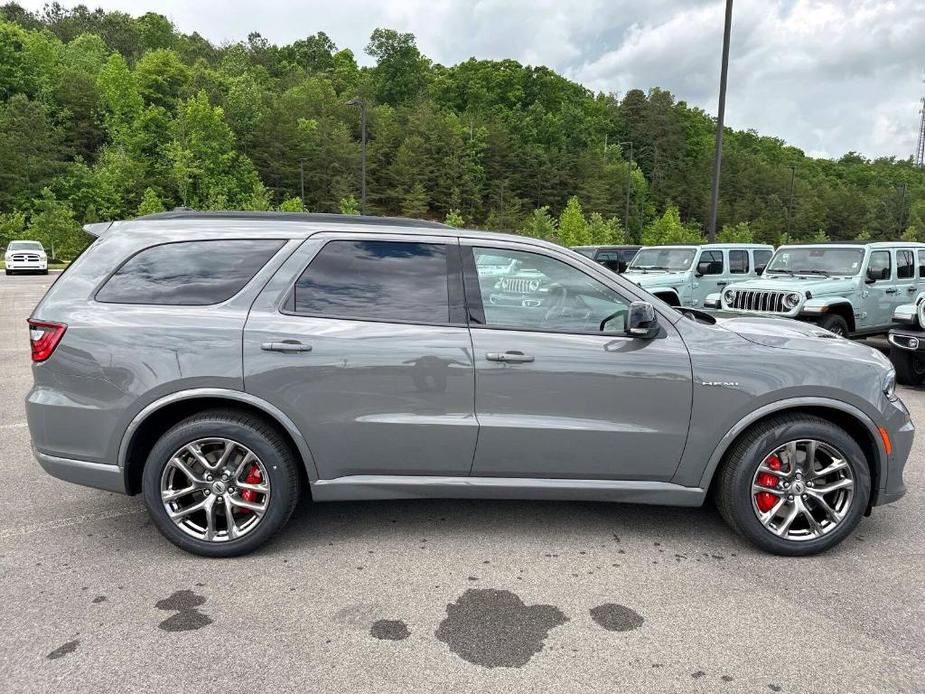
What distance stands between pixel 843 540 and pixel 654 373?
151 cm

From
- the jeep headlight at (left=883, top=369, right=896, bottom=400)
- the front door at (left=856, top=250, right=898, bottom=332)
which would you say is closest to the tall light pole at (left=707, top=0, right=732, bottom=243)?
Answer: the front door at (left=856, top=250, right=898, bottom=332)

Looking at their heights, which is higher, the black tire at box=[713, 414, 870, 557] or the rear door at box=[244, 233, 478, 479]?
the rear door at box=[244, 233, 478, 479]

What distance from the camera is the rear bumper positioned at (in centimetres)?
352

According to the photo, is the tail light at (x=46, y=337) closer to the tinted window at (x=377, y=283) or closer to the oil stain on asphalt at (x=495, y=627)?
the tinted window at (x=377, y=283)

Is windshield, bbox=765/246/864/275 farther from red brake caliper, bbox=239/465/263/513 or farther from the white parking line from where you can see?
the white parking line

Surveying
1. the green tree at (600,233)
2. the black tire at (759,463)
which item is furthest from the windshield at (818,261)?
the green tree at (600,233)

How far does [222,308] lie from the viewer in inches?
140

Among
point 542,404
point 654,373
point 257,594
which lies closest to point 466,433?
point 542,404

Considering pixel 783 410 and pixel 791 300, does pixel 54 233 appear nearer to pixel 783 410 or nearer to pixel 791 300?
pixel 791 300

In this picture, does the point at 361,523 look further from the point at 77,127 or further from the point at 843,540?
the point at 77,127

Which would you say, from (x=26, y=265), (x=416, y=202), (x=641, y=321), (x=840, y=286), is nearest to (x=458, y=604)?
(x=641, y=321)

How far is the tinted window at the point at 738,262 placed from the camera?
14641mm

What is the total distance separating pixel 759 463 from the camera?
3594mm

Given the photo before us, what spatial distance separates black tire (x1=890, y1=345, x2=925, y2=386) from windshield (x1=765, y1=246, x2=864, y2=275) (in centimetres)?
269
